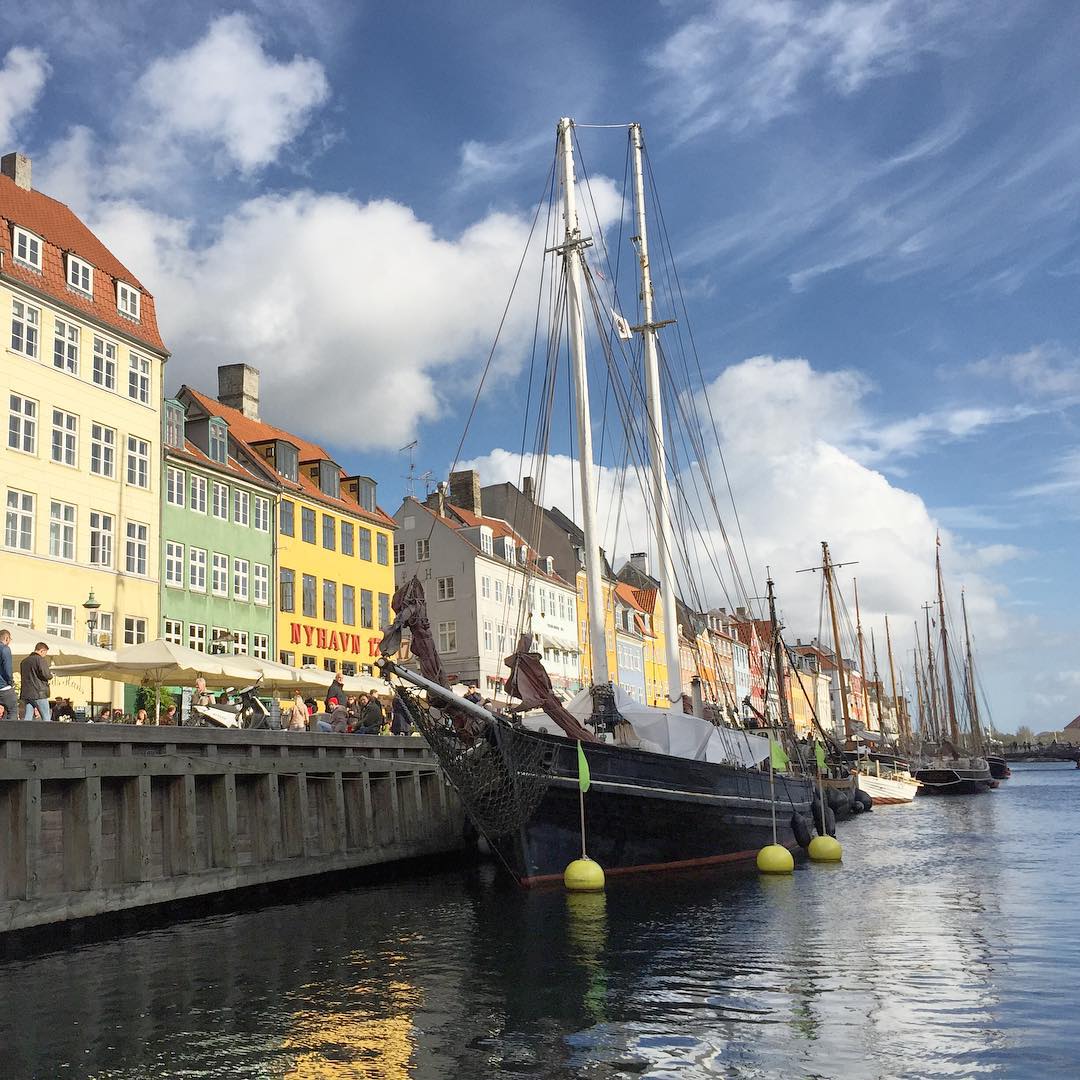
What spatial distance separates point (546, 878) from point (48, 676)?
995cm

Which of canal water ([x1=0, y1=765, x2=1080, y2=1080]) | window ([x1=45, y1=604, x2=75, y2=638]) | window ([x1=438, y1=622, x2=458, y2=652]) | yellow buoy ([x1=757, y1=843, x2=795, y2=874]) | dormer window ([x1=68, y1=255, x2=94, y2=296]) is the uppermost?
dormer window ([x1=68, y1=255, x2=94, y2=296])

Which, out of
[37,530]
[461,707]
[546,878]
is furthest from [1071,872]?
[37,530]

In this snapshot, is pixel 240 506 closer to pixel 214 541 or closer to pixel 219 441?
pixel 214 541

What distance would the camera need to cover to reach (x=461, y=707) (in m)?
23.0

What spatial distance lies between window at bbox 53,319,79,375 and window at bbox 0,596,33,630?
7545 millimetres

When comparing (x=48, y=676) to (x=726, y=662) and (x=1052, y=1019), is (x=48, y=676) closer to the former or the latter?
(x=1052, y=1019)

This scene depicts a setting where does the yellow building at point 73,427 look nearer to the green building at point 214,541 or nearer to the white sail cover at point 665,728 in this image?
the green building at point 214,541

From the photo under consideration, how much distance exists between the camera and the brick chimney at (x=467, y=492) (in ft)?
238

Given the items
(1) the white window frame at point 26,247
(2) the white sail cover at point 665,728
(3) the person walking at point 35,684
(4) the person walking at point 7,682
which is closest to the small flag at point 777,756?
(2) the white sail cover at point 665,728

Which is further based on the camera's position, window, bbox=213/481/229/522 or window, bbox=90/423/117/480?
window, bbox=213/481/229/522

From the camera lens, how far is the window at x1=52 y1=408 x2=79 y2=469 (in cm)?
3578

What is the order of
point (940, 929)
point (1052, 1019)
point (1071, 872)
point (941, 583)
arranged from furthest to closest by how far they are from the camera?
1. point (941, 583)
2. point (1071, 872)
3. point (940, 929)
4. point (1052, 1019)

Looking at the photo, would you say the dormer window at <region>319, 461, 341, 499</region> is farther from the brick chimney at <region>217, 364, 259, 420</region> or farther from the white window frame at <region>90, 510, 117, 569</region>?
the white window frame at <region>90, 510, 117, 569</region>

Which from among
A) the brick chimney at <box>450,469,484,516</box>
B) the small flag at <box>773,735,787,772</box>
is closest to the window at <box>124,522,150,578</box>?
the small flag at <box>773,735,787,772</box>
